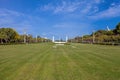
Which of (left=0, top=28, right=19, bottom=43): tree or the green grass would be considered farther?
(left=0, top=28, right=19, bottom=43): tree

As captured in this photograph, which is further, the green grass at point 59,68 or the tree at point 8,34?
the tree at point 8,34

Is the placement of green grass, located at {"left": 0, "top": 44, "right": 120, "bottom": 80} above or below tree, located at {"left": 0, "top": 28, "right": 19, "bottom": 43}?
below

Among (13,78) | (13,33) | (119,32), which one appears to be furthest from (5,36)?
(13,78)

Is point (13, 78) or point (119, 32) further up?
point (119, 32)

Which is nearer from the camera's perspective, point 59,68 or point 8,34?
point 59,68

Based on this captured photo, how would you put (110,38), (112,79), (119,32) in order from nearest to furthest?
(112,79) → (110,38) → (119,32)

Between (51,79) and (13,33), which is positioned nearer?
(51,79)

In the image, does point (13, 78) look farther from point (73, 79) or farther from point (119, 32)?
point (119, 32)

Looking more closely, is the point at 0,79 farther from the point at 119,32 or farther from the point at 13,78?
the point at 119,32

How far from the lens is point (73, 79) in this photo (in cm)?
759

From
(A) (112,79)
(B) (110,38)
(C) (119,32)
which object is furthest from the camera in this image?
(C) (119,32)

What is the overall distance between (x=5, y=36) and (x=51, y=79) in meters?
86.3

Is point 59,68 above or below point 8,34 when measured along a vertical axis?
below

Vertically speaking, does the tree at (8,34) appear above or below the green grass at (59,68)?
above
